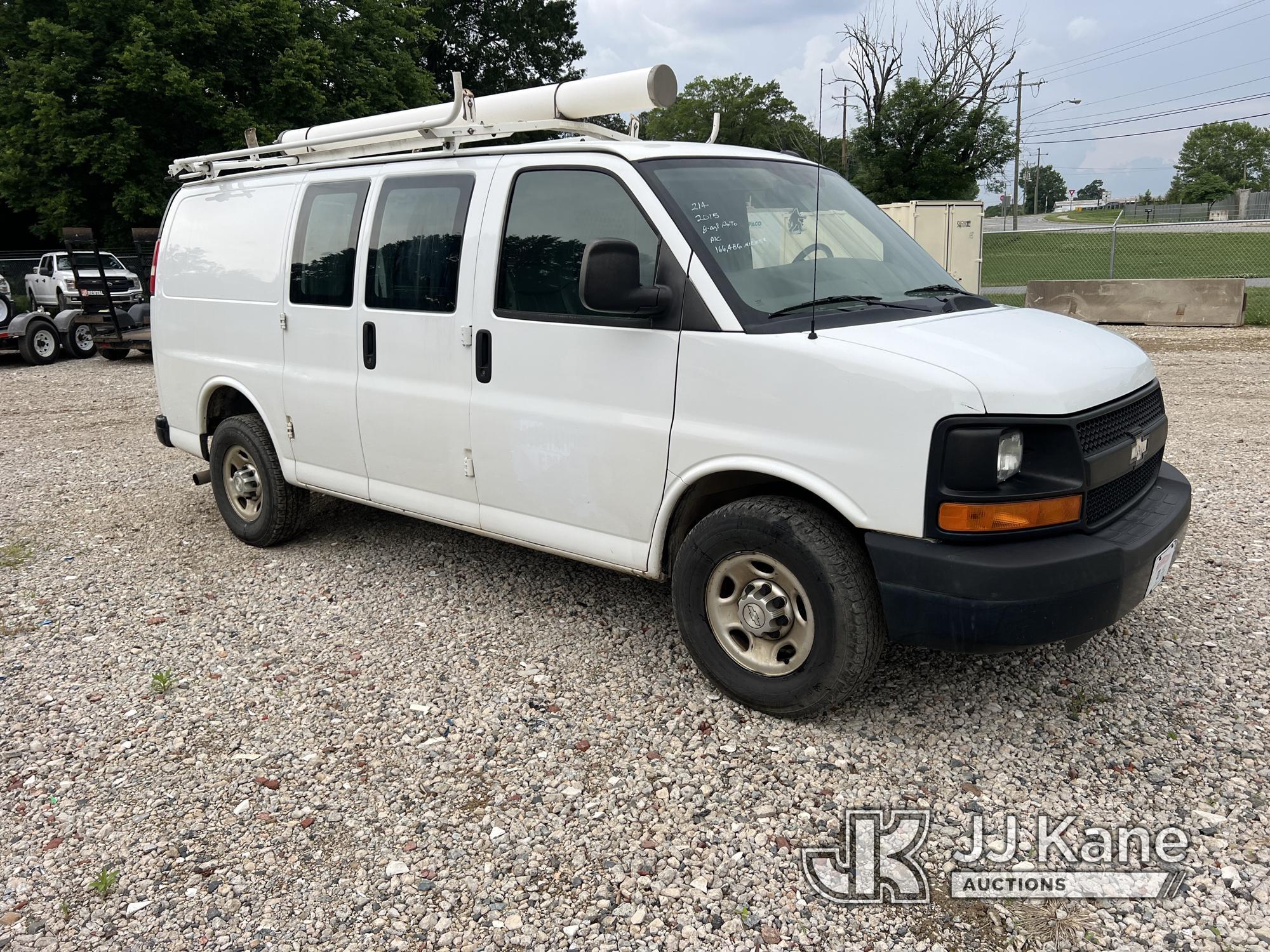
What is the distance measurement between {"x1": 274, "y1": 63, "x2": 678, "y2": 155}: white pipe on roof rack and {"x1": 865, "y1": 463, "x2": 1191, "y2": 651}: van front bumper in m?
2.50

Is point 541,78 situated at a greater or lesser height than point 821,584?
greater

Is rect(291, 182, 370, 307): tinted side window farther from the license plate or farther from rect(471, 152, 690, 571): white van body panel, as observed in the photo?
the license plate

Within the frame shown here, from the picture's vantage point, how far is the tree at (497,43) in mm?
39719

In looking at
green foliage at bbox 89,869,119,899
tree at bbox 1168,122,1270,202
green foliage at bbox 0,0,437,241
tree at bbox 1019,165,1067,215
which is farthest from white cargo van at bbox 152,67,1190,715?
tree at bbox 1019,165,1067,215

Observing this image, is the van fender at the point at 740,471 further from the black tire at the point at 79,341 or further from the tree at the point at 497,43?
the tree at the point at 497,43

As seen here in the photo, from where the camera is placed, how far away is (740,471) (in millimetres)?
3594

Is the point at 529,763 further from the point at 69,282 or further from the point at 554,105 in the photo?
the point at 69,282

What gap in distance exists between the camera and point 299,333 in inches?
203

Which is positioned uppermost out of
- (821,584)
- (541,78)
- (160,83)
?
(541,78)

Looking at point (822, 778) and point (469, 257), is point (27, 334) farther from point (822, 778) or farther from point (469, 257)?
point (822, 778)

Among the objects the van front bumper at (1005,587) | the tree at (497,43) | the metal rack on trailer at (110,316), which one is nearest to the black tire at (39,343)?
the metal rack on trailer at (110,316)

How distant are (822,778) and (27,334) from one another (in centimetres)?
1728

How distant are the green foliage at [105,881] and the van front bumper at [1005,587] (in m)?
2.60

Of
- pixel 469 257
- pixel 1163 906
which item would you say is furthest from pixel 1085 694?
pixel 469 257
